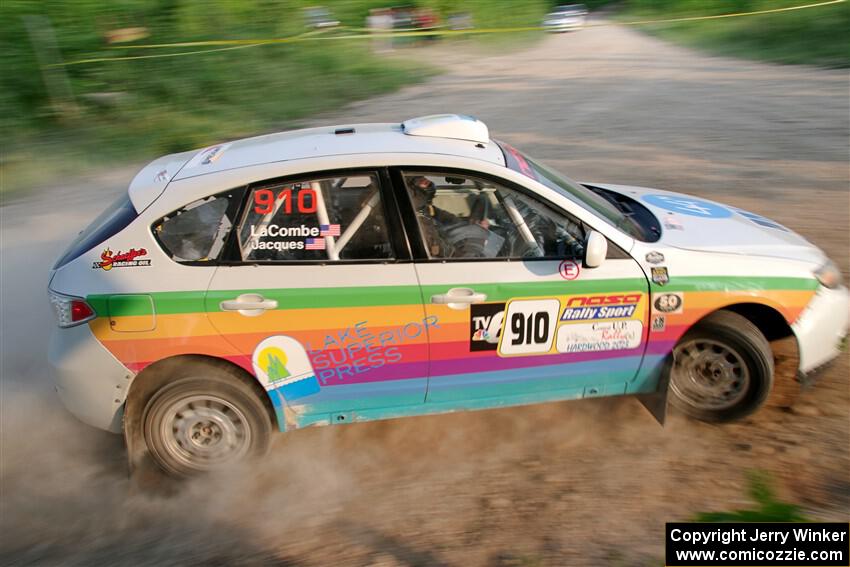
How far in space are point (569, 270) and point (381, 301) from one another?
105 cm

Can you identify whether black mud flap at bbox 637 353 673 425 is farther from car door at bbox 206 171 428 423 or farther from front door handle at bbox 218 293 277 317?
front door handle at bbox 218 293 277 317

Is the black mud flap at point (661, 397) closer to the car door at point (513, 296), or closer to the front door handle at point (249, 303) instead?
the car door at point (513, 296)

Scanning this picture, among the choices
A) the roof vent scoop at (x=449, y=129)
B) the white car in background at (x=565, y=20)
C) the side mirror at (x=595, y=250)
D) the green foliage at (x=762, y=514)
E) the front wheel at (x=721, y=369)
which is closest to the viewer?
the green foliage at (x=762, y=514)

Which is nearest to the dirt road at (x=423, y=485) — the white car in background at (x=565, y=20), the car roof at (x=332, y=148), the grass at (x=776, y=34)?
the car roof at (x=332, y=148)

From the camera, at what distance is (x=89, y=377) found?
13.8 feet

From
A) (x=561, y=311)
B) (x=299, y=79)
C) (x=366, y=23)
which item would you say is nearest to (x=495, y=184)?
(x=561, y=311)

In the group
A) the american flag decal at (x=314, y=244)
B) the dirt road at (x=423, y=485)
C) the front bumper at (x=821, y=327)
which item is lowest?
the dirt road at (x=423, y=485)

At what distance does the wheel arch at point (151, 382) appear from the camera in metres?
4.23

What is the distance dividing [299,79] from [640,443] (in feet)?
38.8

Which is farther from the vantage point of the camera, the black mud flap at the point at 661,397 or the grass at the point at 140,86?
the grass at the point at 140,86

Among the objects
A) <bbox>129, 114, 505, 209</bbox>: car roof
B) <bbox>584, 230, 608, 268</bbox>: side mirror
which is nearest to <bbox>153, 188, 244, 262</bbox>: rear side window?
<bbox>129, 114, 505, 209</bbox>: car roof

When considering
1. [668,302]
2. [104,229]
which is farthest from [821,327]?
[104,229]

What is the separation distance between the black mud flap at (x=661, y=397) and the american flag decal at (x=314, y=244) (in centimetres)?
210

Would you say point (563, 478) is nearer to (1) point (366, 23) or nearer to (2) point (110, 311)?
(2) point (110, 311)
